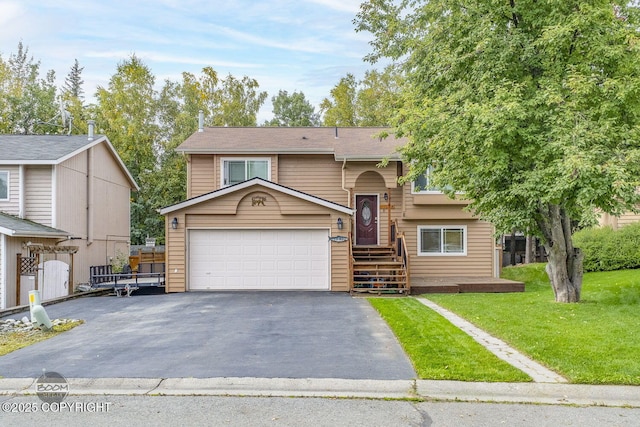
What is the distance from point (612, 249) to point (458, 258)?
5370 mm

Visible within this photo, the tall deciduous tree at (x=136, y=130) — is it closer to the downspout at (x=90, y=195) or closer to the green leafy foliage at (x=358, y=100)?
the downspout at (x=90, y=195)

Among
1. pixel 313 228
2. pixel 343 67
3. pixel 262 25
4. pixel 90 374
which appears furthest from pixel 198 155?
pixel 343 67

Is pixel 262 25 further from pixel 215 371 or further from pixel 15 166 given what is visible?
pixel 215 371

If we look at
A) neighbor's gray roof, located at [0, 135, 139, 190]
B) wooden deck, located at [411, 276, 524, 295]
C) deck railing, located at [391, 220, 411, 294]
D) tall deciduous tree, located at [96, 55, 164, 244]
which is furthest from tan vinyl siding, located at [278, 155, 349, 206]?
tall deciduous tree, located at [96, 55, 164, 244]

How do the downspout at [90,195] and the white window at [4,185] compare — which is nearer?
the white window at [4,185]

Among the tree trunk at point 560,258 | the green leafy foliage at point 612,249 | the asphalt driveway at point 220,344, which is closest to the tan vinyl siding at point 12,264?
the asphalt driveway at point 220,344

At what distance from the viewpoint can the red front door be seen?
57.9ft

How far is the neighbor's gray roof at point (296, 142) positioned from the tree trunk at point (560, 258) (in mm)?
5515

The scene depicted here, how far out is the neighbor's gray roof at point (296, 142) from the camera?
17125mm

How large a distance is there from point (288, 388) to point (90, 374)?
2.66 meters

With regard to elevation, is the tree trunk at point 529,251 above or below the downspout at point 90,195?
below

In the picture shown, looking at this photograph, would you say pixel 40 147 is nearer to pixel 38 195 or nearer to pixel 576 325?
pixel 38 195

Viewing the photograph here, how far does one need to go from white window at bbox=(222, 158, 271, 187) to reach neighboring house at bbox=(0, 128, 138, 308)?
17.3 feet

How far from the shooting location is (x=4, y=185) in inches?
632
